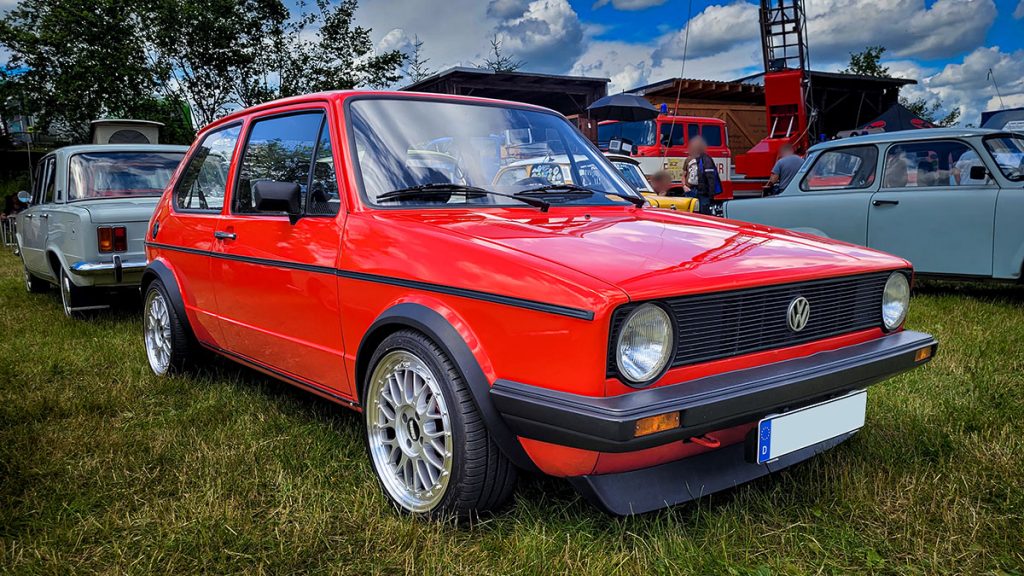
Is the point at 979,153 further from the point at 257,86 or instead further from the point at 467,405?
the point at 257,86

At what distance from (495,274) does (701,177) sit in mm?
8509

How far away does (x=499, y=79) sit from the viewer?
2048 centimetres

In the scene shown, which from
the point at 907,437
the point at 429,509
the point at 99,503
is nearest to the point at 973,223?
the point at 907,437

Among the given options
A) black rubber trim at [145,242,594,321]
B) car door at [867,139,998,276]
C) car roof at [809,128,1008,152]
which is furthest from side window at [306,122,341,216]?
car roof at [809,128,1008,152]

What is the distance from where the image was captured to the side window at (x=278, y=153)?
3.21 m

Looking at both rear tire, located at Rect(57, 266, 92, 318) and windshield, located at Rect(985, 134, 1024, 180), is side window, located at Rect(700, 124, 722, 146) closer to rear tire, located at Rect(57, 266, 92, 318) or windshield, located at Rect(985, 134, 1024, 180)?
windshield, located at Rect(985, 134, 1024, 180)

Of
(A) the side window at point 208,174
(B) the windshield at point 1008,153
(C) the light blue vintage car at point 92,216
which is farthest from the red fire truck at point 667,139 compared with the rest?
(A) the side window at point 208,174

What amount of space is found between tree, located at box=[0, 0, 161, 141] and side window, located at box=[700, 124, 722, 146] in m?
11.6

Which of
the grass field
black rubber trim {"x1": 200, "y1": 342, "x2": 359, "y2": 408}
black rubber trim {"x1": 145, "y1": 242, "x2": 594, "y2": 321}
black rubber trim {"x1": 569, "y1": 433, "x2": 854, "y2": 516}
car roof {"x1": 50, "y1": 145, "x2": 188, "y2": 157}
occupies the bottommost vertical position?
the grass field

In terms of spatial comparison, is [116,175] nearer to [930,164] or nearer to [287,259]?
[287,259]

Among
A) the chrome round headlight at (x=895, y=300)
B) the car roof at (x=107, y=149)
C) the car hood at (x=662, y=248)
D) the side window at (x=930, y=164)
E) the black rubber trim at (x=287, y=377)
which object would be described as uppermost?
the car roof at (x=107, y=149)

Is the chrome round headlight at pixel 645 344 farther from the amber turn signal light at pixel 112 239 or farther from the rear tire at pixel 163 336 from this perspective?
the amber turn signal light at pixel 112 239

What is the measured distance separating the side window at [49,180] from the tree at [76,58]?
9119 mm

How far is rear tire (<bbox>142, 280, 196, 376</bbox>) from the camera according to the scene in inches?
163
